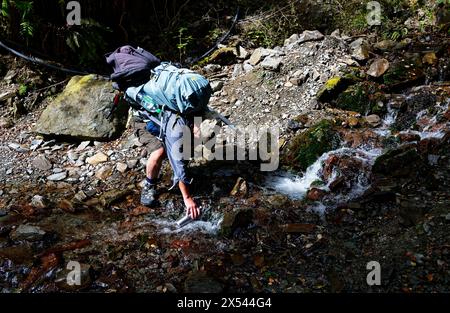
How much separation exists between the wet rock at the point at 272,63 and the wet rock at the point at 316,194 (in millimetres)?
2884

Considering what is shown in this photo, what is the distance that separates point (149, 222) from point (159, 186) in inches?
27.5

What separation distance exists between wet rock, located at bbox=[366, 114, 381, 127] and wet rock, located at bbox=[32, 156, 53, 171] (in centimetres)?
492

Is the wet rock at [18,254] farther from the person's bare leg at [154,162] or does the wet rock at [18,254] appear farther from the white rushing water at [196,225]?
the person's bare leg at [154,162]

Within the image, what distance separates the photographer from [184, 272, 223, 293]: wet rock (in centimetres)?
394

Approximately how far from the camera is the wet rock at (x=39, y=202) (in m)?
5.31

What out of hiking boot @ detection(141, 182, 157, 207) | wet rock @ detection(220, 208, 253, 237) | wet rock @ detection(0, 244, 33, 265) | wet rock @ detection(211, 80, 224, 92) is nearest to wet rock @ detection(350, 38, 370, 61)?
wet rock @ detection(211, 80, 224, 92)

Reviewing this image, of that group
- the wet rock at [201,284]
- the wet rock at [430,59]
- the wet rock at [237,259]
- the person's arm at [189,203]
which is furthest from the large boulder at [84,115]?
the wet rock at [430,59]

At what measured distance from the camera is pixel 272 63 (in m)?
7.52

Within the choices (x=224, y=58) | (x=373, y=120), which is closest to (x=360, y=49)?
(x=373, y=120)

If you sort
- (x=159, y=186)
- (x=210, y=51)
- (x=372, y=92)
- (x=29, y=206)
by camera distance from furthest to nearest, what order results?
(x=210, y=51)
(x=372, y=92)
(x=159, y=186)
(x=29, y=206)

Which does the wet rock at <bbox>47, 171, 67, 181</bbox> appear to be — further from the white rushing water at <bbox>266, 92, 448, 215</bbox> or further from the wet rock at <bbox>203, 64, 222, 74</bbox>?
the wet rock at <bbox>203, 64, 222, 74</bbox>
